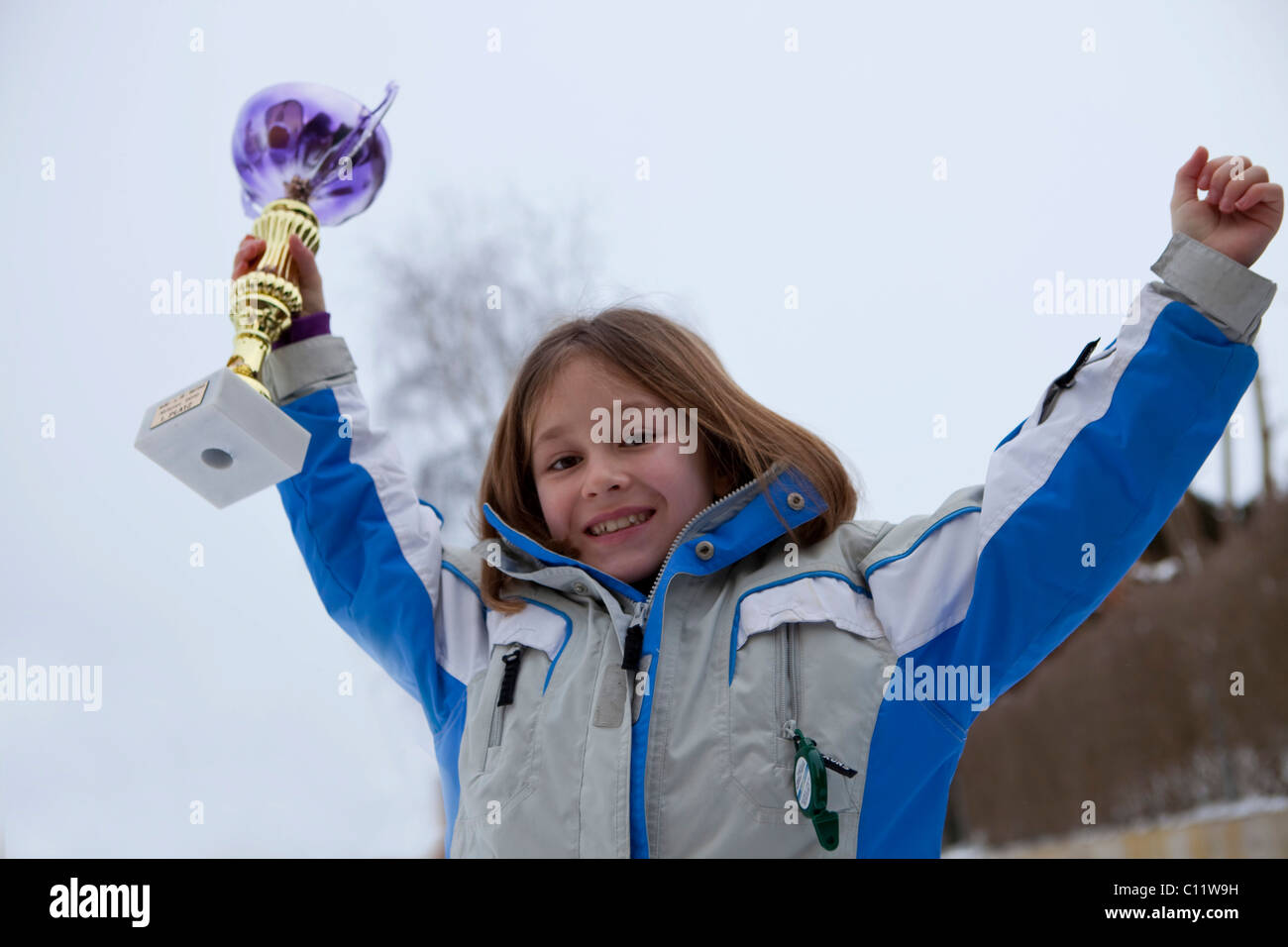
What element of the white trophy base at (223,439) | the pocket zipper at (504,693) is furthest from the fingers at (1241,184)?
the white trophy base at (223,439)

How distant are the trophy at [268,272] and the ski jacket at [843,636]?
0.35 metres

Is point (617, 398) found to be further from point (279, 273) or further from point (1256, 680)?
point (1256, 680)

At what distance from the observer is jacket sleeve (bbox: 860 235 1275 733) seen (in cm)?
106

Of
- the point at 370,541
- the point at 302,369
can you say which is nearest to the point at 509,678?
the point at 370,541

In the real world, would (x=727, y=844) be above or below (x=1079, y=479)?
below

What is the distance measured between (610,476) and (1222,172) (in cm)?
71

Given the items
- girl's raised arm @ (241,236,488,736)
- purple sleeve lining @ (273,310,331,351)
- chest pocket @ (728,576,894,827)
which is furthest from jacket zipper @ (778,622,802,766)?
purple sleeve lining @ (273,310,331,351)

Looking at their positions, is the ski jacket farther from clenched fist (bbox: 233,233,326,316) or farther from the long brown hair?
clenched fist (bbox: 233,233,326,316)

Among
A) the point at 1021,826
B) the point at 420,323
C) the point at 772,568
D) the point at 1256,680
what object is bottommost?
the point at 1021,826

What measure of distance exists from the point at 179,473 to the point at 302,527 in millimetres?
198

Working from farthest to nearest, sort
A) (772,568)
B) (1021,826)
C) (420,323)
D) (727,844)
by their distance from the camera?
(1021,826)
(420,323)
(772,568)
(727,844)

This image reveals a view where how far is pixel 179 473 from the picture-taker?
1.21 metres

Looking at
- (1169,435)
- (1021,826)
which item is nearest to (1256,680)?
(1021,826)
